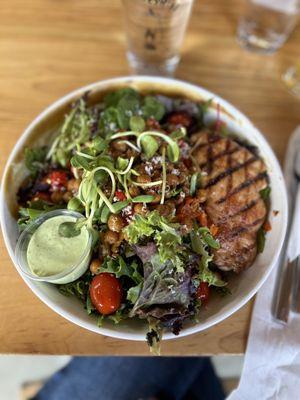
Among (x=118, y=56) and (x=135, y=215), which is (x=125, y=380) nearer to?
(x=135, y=215)

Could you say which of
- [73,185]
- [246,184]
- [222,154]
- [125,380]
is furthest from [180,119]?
[125,380]

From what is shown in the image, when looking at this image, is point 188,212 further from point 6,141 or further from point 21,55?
point 21,55

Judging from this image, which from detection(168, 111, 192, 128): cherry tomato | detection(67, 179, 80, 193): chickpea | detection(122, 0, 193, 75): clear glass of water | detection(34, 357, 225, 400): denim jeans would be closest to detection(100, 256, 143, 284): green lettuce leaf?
detection(67, 179, 80, 193): chickpea

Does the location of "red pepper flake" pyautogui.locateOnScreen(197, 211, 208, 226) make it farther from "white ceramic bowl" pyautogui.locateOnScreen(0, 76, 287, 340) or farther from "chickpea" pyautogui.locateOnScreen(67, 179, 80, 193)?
"chickpea" pyautogui.locateOnScreen(67, 179, 80, 193)

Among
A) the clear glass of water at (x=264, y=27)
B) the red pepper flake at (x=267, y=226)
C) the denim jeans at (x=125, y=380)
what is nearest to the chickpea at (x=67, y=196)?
the red pepper flake at (x=267, y=226)

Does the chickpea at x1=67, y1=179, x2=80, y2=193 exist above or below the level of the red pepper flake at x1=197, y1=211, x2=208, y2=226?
above

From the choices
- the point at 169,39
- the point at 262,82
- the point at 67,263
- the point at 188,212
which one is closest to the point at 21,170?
the point at 67,263
